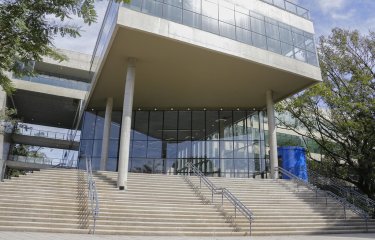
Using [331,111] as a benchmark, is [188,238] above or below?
below

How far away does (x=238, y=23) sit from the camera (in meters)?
20.1

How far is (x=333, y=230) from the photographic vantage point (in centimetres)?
1412

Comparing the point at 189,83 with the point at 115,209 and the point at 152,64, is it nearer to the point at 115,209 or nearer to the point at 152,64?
the point at 152,64

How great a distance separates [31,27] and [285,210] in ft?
44.6

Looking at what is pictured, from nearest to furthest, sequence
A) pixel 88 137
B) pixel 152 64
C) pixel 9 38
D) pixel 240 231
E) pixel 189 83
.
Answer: pixel 9 38 < pixel 240 231 < pixel 152 64 < pixel 189 83 < pixel 88 137

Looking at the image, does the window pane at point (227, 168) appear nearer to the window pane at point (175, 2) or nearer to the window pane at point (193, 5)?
the window pane at point (193, 5)

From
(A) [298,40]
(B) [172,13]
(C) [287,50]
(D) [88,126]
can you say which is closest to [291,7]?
(A) [298,40]

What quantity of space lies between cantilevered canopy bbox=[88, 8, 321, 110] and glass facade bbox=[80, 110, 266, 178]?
1.28m

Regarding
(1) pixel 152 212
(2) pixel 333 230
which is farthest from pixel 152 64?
(2) pixel 333 230

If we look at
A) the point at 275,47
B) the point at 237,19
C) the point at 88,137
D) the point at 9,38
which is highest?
the point at 237,19

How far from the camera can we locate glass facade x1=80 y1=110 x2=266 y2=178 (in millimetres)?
26188

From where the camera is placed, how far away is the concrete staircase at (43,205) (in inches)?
426

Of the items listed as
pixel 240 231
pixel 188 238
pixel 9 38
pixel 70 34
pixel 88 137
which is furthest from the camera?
pixel 88 137

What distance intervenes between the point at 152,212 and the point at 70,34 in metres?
9.01
